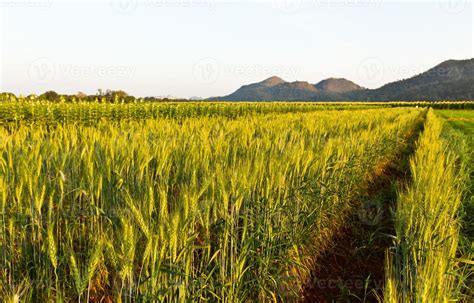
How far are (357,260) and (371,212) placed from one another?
1.39 m

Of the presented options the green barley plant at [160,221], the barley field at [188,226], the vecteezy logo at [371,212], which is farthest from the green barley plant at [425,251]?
the vecteezy logo at [371,212]

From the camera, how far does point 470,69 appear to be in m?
162

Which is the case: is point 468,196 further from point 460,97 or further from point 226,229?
point 460,97

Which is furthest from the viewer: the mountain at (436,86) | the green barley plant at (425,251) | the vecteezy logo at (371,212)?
the mountain at (436,86)

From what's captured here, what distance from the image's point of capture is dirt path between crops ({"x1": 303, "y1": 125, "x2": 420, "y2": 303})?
111 inches

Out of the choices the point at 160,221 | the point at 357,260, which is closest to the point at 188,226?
the point at 160,221

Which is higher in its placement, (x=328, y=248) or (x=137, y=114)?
(x=137, y=114)

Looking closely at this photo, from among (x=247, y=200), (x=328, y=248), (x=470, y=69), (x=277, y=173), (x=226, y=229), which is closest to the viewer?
(x=226, y=229)

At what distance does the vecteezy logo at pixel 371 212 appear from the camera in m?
4.32

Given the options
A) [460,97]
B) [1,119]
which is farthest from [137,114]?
[460,97]

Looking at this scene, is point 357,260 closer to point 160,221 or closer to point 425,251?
point 425,251

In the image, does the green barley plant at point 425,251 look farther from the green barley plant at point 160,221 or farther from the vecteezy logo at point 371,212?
the vecteezy logo at point 371,212

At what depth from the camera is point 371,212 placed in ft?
15.1

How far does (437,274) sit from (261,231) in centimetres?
100
